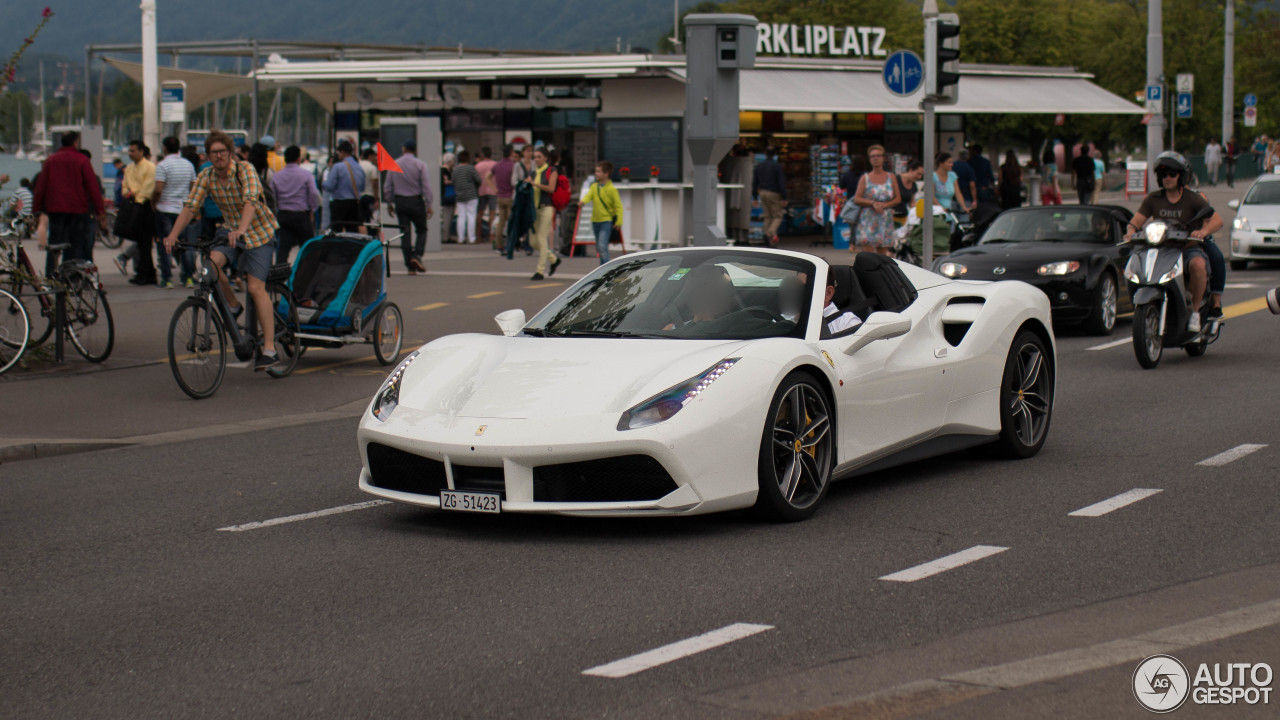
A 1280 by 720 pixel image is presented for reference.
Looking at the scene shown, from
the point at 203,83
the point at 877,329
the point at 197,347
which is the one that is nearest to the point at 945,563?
the point at 877,329

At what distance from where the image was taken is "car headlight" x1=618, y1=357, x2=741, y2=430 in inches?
245

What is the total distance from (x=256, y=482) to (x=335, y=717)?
13.6 ft

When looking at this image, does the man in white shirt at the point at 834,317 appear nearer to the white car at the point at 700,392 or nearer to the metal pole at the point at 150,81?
the white car at the point at 700,392

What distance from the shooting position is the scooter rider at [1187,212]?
12750mm

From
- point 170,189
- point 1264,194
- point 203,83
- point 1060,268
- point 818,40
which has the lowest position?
point 1060,268

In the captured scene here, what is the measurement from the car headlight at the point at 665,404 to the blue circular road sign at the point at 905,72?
38.9ft

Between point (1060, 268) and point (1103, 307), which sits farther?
point (1103, 307)

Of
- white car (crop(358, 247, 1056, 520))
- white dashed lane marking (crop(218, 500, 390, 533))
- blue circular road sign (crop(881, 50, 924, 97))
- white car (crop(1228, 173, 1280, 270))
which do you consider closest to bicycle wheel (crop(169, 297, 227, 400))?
white dashed lane marking (crop(218, 500, 390, 533))

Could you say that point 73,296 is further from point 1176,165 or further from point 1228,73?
point 1228,73

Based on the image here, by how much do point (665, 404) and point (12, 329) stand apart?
7.77 metres

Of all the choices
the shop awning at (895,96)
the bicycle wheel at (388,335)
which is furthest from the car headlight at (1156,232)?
the shop awning at (895,96)

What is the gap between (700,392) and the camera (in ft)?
20.8

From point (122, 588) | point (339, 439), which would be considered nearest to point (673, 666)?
point (122, 588)

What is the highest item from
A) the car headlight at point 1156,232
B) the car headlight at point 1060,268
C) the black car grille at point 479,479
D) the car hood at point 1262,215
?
the car hood at point 1262,215
